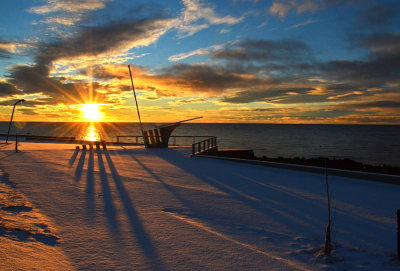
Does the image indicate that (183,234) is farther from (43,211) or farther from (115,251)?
(43,211)

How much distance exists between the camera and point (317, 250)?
13.6 feet

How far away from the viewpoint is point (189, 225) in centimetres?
509

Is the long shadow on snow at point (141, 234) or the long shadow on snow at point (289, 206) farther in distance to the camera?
the long shadow on snow at point (289, 206)

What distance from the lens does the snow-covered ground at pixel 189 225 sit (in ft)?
12.3

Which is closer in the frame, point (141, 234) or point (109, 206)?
point (141, 234)

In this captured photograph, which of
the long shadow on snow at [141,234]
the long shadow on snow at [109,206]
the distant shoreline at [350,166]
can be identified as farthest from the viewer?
the distant shoreline at [350,166]

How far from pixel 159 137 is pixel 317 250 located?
2127 centimetres

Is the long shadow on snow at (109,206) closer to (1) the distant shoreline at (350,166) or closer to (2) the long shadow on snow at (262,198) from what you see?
(2) the long shadow on snow at (262,198)

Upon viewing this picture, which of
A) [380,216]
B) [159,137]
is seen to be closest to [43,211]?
[380,216]

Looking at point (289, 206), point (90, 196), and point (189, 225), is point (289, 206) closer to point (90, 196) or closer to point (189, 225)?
point (189, 225)

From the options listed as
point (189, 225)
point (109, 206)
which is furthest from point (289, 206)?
point (109, 206)

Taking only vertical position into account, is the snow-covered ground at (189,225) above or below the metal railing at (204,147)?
below

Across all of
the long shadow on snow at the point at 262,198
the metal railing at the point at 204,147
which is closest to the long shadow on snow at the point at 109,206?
the long shadow on snow at the point at 262,198

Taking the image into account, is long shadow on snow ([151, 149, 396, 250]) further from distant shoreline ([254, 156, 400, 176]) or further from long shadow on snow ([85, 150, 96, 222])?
distant shoreline ([254, 156, 400, 176])
